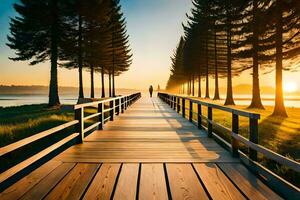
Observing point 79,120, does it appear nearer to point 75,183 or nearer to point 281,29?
point 75,183

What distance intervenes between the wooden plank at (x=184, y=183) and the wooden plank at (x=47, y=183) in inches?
76.3

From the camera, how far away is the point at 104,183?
187 inches

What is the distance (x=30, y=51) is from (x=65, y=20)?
4735 millimetres

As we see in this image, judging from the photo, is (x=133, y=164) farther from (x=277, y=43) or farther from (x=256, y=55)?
(x=256, y=55)

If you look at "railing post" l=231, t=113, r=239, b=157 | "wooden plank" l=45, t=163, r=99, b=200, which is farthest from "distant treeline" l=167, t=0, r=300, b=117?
"wooden plank" l=45, t=163, r=99, b=200

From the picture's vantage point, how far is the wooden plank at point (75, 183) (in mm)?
4223

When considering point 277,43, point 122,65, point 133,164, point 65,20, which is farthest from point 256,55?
point 122,65

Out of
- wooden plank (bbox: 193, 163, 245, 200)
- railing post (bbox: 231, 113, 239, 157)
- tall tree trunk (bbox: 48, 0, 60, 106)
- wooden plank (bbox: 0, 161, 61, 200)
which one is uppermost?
tall tree trunk (bbox: 48, 0, 60, 106)

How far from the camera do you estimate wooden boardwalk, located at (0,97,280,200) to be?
14.1ft

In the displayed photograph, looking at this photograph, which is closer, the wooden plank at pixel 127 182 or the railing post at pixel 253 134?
the wooden plank at pixel 127 182

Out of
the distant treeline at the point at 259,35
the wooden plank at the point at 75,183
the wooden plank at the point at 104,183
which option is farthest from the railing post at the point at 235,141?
the distant treeline at the point at 259,35

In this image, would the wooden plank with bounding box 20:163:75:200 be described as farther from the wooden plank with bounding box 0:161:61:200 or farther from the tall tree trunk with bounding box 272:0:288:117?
the tall tree trunk with bounding box 272:0:288:117

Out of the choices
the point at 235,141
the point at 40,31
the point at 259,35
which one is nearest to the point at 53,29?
the point at 40,31

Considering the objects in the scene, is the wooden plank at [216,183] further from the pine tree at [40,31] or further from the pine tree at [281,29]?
the pine tree at [40,31]
